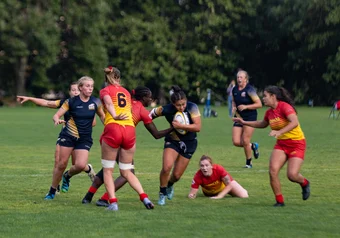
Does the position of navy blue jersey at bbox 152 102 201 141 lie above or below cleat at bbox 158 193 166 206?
above

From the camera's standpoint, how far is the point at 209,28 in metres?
66.2

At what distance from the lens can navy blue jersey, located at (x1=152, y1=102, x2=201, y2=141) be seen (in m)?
11.6

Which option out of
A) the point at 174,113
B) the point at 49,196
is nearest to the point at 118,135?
the point at 174,113

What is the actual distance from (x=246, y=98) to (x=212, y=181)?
5128 millimetres

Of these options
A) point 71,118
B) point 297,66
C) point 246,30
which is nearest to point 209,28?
point 246,30

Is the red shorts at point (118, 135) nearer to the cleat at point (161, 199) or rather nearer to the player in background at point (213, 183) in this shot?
the cleat at point (161, 199)

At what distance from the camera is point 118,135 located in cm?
1071

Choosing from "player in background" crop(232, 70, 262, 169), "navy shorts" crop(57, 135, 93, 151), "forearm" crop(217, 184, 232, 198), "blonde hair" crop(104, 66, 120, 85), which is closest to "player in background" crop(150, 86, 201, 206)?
"forearm" crop(217, 184, 232, 198)

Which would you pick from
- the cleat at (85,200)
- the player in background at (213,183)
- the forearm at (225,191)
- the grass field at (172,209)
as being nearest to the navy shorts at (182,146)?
the player in background at (213,183)

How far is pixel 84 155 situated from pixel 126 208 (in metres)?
1.39

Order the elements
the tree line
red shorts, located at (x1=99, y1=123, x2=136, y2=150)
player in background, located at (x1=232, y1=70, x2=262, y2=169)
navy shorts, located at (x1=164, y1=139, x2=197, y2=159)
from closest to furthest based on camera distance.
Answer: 1. red shorts, located at (x1=99, y1=123, x2=136, y2=150)
2. navy shorts, located at (x1=164, y1=139, x2=197, y2=159)
3. player in background, located at (x1=232, y1=70, x2=262, y2=169)
4. the tree line

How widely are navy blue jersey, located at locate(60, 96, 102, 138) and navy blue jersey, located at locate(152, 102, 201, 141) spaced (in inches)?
34.4

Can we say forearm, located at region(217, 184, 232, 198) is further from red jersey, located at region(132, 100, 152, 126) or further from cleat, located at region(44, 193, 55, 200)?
cleat, located at region(44, 193, 55, 200)

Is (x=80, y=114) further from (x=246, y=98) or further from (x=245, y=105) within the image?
(x=246, y=98)
